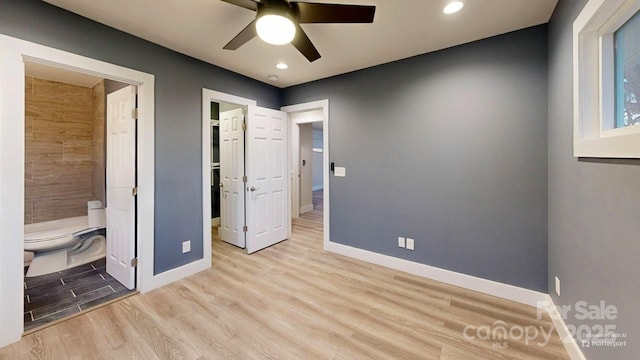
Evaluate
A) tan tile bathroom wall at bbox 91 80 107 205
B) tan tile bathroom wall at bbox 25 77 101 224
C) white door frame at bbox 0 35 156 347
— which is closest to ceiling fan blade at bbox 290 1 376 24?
white door frame at bbox 0 35 156 347

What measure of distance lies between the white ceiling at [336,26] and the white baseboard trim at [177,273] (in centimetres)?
240

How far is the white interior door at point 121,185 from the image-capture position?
239 centimetres

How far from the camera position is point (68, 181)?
12.0 feet

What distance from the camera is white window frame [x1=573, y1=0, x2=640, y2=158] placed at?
125 cm

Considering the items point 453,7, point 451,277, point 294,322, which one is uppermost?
point 453,7

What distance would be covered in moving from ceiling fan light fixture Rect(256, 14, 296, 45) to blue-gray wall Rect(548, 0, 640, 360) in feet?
5.83

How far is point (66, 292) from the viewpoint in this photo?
2.35m

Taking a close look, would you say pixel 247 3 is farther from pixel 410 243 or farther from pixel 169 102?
pixel 410 243

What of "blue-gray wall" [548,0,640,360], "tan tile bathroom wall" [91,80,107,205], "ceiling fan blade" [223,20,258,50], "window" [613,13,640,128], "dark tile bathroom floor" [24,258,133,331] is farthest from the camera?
"tan tile bathroom wall" [91,80,107,205]

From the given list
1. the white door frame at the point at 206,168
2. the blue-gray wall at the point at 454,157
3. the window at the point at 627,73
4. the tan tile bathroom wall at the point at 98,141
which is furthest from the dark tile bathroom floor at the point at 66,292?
the window at the point at 627,73

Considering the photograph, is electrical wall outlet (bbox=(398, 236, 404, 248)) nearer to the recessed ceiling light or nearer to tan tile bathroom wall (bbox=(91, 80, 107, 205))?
the recessed ceiling light

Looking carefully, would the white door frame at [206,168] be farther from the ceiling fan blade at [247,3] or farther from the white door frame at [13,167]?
the ceiling fan blade at [247,3]

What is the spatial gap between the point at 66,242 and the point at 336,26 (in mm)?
3883

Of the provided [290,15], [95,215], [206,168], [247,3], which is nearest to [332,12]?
[290,15]
